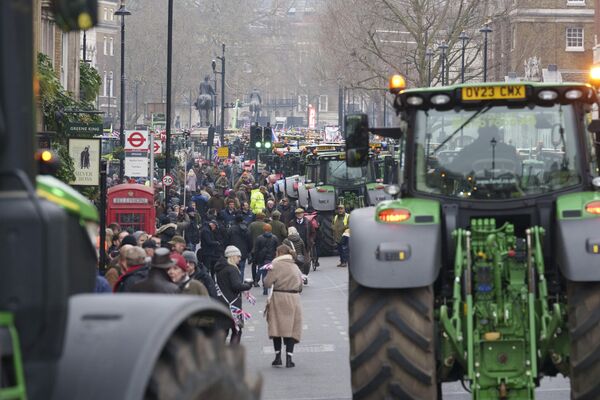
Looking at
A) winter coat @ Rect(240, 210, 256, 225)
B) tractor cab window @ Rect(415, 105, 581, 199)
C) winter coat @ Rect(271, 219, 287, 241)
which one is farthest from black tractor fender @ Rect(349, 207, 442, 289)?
winter coat @ Rect(240, 210, 256, 225)

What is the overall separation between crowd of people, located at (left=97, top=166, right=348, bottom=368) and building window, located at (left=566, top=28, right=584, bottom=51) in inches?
1663

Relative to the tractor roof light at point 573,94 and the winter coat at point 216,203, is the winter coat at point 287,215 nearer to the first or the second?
the winter coat at point 216,203

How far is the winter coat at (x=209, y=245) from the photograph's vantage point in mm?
31219

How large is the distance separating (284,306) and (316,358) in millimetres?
938

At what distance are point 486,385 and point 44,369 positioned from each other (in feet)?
19.2

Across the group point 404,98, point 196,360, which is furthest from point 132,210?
point 196,360

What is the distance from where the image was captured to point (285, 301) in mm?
20406

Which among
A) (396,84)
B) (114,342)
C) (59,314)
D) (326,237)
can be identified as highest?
(396,84)

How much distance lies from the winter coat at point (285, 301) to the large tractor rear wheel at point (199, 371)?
13.5 m

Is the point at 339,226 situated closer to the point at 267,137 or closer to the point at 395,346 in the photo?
the point at 267,137

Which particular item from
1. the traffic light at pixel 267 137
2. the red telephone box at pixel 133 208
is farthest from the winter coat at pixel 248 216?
the traffic light at pixel 267 137

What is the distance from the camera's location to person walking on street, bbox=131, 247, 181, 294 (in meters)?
13.3

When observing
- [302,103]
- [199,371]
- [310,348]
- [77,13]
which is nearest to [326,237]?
[310,348]

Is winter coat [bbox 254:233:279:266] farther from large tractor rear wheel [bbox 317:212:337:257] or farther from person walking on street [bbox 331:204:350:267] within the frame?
large tractor rear wheel [bbox 317:212:337:257]
